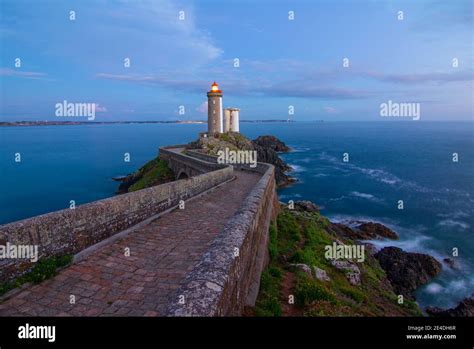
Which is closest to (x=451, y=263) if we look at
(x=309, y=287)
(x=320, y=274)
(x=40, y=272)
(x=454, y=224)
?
(x=454, y=224)

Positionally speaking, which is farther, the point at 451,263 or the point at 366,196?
the point at 366,196

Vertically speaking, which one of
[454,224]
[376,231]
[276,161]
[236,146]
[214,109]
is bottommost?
[454,224]

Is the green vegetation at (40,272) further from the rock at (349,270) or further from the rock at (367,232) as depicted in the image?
the rock at (367,232)

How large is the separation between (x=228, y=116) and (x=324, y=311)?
55.4 m

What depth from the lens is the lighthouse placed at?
48.5 m

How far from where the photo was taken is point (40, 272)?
5391 millimetres

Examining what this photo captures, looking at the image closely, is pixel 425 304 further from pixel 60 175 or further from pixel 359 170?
pixel 60 175

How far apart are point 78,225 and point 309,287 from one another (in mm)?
5667

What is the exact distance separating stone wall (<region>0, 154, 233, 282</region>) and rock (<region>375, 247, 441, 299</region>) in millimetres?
16014

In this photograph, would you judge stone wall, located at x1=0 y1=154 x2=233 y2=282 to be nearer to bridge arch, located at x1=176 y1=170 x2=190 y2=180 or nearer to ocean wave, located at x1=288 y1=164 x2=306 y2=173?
bridge arch, located at x1=176 y1=170 x2=190 y2=180

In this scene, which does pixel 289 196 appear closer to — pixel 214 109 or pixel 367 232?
pixel 367 232

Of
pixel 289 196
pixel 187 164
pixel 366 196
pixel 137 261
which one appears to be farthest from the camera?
pixel 366 196

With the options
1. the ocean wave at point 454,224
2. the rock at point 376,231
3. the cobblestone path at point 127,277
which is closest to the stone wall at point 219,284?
the cobblestone path at point 127,277

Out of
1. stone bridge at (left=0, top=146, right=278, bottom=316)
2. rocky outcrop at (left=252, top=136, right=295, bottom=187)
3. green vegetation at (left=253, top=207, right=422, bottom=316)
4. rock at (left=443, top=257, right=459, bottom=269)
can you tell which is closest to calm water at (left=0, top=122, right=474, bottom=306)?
rock at (left=443, top=257, right=459, bottom=269)
